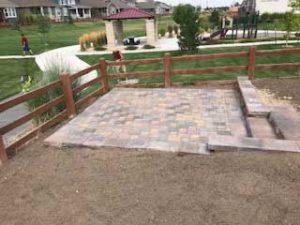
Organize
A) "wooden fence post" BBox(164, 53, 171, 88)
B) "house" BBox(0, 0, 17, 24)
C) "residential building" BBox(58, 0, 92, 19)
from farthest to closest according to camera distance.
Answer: "residential building" BBox(58, 0, 92, 19) < "house" BBox(0, 0, 17, 24) < "wooden fence post" BBox(164, 53, 171, 88)

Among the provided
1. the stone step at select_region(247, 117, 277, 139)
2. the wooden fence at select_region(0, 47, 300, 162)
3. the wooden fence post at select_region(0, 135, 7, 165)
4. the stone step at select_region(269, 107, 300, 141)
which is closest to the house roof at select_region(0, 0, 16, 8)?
the wooden fence at select_region(0, 47, 300, 162)

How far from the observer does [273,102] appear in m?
6.26

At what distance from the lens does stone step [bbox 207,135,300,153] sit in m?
4.05

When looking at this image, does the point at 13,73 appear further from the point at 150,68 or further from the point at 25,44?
the point at 150,68

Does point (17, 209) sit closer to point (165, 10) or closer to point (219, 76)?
point (219, 76)

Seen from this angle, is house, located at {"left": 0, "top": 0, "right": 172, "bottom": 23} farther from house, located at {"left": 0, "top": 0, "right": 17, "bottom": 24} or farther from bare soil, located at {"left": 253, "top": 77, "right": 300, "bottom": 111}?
bare soil, located at {"left": 253, "top": 77, "right": 300, "bottom": 111}

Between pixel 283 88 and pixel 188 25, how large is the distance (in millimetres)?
9303

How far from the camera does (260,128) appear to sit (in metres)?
4.93

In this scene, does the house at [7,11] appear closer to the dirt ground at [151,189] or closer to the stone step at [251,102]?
the stone step at [251,102]

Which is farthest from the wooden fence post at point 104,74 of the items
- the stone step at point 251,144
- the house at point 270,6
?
the house at point 270,6

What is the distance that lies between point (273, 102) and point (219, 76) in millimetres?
4938

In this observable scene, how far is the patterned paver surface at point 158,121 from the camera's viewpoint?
482 cm

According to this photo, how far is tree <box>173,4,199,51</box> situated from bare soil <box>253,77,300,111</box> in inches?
325

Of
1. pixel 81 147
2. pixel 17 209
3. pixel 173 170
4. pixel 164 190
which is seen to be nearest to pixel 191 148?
pixel 173 170
